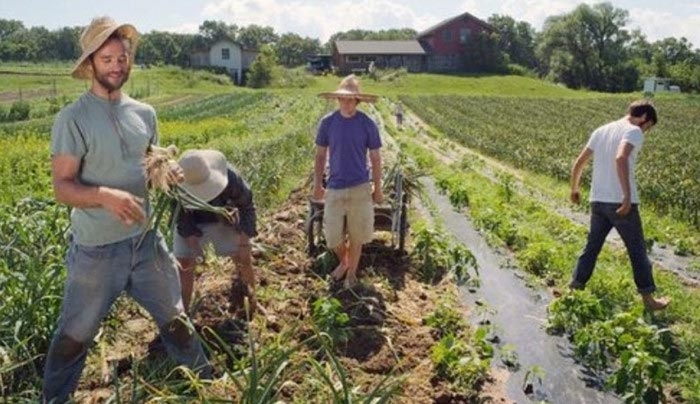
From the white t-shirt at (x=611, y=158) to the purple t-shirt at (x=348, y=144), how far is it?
1.80 meters

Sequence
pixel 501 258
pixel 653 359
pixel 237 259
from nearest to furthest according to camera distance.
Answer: pixel 653 359, pixel 237 259, pixel 501 258

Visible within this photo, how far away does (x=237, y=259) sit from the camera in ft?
15.8

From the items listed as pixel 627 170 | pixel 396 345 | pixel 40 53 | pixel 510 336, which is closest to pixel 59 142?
pixel 396 345

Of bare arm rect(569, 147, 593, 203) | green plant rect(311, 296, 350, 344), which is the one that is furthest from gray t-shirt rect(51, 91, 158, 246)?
bare arm rect(569, 147, 593, 203)

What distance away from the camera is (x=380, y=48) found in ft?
225

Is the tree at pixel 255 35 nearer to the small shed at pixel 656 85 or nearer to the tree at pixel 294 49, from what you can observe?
the tree at pixel 294 49

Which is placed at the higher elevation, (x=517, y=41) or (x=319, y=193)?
(x=517, y=41)

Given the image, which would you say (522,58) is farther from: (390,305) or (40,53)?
(390,305)

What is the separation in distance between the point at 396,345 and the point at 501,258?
2.92m

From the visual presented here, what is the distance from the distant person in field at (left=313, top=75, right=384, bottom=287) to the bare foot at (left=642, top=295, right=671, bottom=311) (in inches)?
91.8

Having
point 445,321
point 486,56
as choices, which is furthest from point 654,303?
point 486,56

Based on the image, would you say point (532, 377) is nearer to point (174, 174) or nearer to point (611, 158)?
point (611, 158)

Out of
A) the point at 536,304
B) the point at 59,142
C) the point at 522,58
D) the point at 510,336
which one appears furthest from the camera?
the point at 522,58

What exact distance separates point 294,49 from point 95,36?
9997cm
